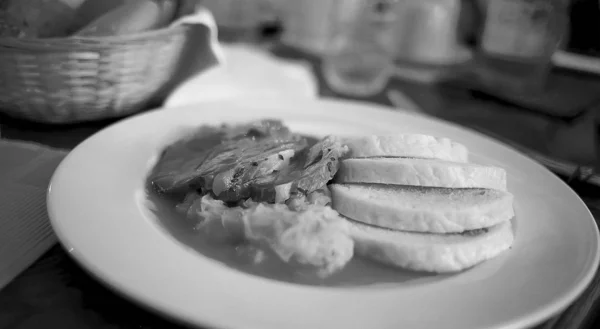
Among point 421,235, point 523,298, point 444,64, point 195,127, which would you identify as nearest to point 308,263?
point 421,235

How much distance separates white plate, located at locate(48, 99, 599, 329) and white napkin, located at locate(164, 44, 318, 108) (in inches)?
33.7

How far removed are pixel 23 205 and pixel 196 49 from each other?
57.0 inches

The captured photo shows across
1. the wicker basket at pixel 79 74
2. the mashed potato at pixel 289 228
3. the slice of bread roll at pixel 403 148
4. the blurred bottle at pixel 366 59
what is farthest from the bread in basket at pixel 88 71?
the blurred bottle at pixel 366 59

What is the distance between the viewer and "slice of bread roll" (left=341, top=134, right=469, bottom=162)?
1.78 metres

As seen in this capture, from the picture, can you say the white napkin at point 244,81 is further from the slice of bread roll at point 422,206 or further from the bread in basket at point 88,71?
the slice of bread roll at point 422,206

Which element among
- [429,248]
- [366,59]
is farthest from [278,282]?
[366,59]

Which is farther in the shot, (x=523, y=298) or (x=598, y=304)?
(x=598, y=304)

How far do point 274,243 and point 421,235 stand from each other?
0.46 meters

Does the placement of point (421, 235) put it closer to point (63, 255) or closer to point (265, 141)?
point (265, 141)

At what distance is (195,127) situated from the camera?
212 centimetres

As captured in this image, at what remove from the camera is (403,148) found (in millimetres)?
1782

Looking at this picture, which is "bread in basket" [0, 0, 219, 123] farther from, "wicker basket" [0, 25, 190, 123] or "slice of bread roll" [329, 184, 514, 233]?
Answer: "slice of bread roll" [329, 184, 514, 233]

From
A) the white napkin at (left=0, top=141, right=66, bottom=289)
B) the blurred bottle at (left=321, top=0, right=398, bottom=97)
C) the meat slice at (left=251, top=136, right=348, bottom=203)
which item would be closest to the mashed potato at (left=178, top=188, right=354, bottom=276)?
the meat slice at (left=251, top=136, right=348, bottom=203)

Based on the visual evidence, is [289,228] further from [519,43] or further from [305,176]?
[519,43]
